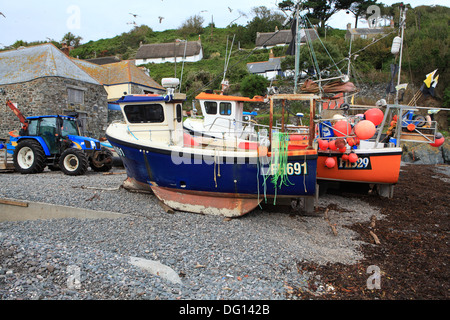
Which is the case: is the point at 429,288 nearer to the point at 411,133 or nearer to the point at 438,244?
the point at 438,244

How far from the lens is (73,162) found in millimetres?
9922

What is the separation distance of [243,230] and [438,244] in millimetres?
3490

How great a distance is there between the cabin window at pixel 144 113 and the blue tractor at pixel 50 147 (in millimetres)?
3731

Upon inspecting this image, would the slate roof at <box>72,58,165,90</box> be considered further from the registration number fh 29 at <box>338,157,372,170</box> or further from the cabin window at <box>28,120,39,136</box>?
the registration number fh 29 at <box>338,157,372,170</box>

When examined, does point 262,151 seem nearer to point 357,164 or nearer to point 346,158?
point 346,158

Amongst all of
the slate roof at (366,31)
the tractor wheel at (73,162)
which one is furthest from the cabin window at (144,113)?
the slate roof at (366,31)

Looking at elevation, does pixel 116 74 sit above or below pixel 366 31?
below

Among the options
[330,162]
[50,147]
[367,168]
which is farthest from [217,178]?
[50,147]

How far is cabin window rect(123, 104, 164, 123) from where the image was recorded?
686cm

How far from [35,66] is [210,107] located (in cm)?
1220

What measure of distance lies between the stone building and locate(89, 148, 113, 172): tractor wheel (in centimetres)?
792

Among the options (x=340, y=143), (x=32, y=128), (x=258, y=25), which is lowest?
(x=340, y=143)

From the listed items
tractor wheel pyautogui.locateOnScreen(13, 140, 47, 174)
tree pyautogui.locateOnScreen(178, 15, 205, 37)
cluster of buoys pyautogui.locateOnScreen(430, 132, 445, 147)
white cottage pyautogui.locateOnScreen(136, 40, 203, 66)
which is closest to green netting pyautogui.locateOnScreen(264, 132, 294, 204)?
cluster of buoys pyautogui.locateOnScreen(430, 132, 445, 147)

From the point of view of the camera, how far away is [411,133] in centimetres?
834
